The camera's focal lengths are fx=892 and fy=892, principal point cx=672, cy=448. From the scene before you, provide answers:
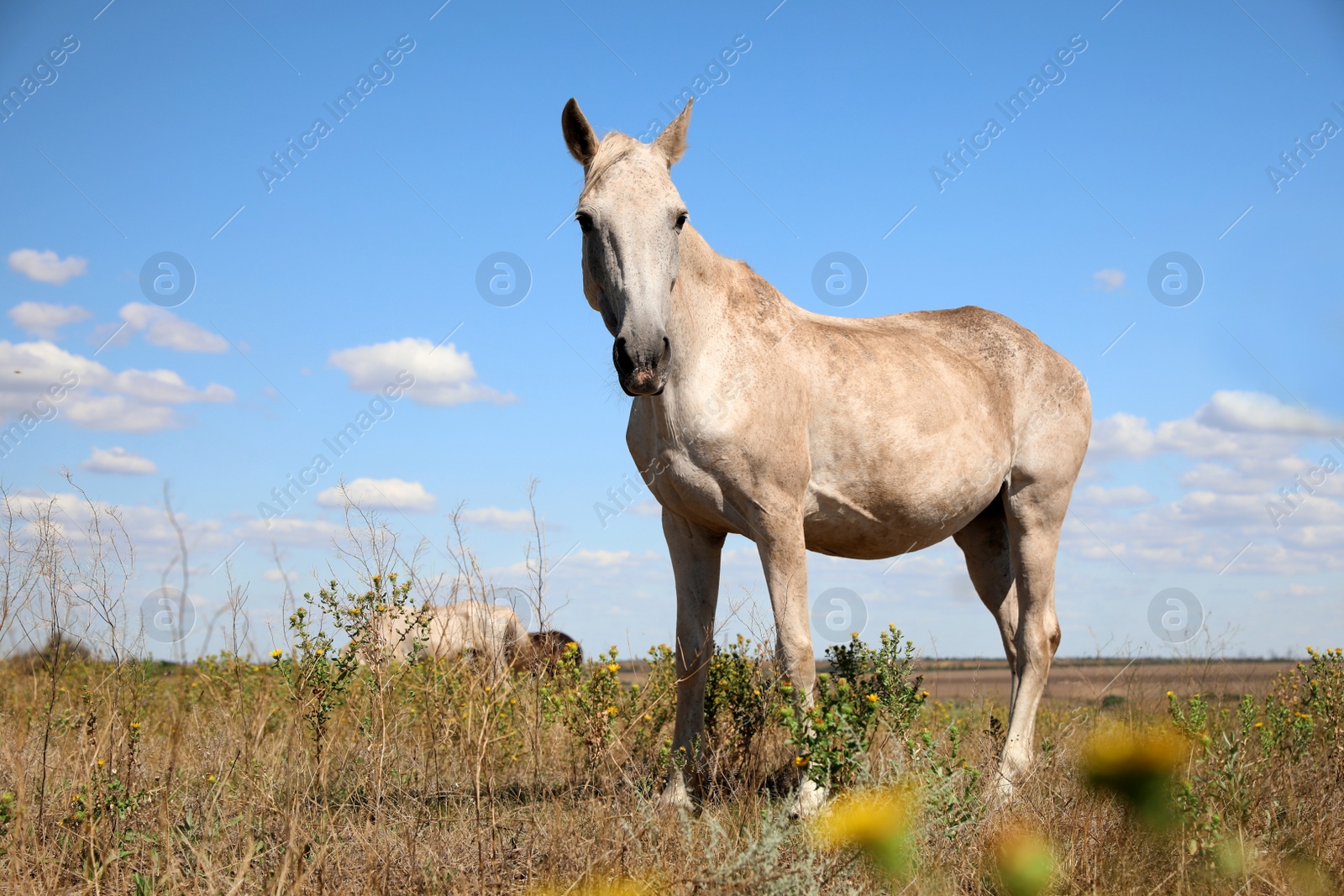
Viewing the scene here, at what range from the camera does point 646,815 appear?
359 cm

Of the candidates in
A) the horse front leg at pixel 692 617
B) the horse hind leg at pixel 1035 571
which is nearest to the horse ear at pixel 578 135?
the horse front leg at pixel 692 617

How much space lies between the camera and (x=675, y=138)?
4.84 m

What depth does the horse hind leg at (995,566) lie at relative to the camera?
662 cm

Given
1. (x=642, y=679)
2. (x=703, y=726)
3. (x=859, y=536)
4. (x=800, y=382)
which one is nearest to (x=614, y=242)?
(x=800, y=382)

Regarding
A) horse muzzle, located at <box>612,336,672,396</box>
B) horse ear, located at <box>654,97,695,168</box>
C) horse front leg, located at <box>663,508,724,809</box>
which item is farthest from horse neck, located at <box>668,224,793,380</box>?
horse front leg, located at <box>663,508,724,809</box>

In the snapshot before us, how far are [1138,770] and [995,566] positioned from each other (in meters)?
6.46

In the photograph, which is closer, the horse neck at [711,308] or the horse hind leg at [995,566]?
the horse neck at [711,308]

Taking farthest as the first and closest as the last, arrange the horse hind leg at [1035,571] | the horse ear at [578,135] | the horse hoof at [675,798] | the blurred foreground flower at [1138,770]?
the horse hind leg at [1035,571]
the horse ear at [578,135]
the horse hoof at [675,798]
the blurred foreground flower at [1138,770]

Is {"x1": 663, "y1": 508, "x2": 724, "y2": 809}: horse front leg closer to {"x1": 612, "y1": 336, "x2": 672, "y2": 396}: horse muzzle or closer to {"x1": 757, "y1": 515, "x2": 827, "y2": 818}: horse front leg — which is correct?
{"x1": 757, "y1": 515, "x2": 827, "y2": 818}: horse front leg

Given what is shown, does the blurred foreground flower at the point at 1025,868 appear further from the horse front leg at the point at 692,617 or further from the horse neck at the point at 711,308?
the horse front leg at the point at 692,617

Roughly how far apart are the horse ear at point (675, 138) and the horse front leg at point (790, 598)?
6.85 feet

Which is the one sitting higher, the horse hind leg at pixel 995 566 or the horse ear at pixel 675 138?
the horse ear at pixel 675 138

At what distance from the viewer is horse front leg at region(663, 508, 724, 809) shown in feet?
16.8

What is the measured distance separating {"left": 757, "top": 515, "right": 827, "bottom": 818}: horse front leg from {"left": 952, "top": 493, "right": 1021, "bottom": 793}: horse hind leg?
8.35 ft
